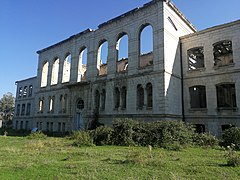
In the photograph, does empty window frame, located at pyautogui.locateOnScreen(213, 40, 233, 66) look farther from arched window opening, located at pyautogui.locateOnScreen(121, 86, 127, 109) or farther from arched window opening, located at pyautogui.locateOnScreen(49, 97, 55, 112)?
→ arched window opening, located at pyautogui.locateOnScreen(49, 97, 55, 112)

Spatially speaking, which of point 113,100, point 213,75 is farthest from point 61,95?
point 213,75

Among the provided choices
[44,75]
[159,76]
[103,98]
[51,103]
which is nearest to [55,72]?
[44,75]

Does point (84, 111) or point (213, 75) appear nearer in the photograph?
point (213, 75)

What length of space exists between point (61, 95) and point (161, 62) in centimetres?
1705

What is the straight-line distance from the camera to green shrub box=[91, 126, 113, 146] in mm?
15312

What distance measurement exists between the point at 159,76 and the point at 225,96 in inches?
318

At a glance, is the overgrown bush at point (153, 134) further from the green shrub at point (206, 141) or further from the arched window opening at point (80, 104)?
the arched window opening at point (80, 104)

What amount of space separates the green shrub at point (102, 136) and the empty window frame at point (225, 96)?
1150 centimetres

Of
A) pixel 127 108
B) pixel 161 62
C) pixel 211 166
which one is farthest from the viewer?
pixel 127 108

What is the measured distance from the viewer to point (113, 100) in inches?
901

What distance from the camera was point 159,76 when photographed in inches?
760

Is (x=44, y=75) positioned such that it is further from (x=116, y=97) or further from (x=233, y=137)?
(x=233, y=137)

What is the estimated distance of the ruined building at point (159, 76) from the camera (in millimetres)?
19062

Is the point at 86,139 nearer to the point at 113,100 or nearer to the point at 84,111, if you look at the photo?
the point at 113,100
